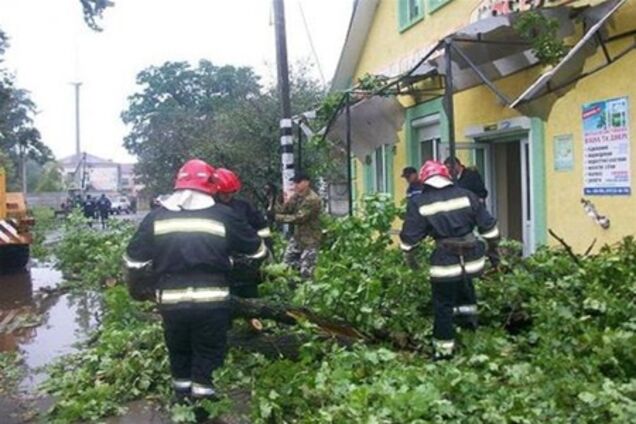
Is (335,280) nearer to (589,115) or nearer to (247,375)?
(247,375)

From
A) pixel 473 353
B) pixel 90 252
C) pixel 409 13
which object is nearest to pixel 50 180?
pixel 90 252

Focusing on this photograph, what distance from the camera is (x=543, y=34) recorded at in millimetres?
8172

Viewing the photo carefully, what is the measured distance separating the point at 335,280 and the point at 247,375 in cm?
109

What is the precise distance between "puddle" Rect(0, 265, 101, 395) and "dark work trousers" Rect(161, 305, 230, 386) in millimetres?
2008

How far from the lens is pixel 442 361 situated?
18.2 feet

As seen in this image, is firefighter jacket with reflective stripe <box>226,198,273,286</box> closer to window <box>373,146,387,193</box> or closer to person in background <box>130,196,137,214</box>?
window <box>373,146,387,193</box>

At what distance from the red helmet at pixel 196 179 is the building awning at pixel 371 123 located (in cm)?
695

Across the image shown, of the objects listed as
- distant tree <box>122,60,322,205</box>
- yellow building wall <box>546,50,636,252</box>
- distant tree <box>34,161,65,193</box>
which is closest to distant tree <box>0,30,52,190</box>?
distant tree <box>122,60,322,205</box>

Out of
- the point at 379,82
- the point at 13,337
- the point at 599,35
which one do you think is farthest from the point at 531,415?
the point at 379,82

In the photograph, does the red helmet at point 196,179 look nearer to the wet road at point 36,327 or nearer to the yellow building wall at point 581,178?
the wet road at point 36,327

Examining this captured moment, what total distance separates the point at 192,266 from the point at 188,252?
0.29 ft

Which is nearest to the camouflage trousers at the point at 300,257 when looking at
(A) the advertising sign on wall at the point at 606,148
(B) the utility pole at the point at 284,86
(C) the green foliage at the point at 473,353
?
(C) the green foliage at the point at 473,353

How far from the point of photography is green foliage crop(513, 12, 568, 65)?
8.10 meters

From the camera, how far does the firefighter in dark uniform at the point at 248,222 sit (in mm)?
5355
